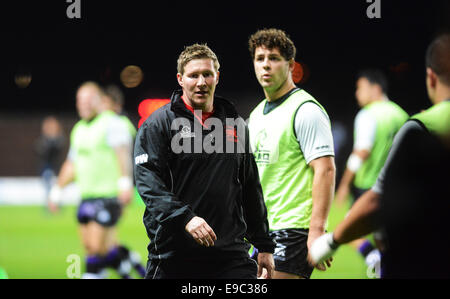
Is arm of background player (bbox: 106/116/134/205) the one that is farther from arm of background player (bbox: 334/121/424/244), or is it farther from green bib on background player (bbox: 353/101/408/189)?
arm of background player (bbox: 334/121/424/244)

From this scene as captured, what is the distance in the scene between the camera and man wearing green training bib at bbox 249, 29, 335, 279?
4.43m

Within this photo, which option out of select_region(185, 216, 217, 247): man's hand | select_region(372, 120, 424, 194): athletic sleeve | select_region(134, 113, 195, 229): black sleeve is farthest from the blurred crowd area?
select_region(372, 120, 424, 194): athletic sleeve

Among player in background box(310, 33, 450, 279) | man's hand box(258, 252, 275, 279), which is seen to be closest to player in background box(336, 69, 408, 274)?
man's hand box(258, 252, 275, 279)

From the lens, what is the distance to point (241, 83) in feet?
55.2

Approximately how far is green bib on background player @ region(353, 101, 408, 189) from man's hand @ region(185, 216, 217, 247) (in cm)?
440

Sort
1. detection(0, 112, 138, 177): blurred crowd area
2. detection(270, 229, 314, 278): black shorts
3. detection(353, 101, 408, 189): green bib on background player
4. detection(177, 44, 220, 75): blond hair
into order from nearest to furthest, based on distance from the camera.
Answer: detection(177, 44, 220, 75): blond hair, detection(270, 229, 314, 278): black shorts, detection(353, 101, 408, 189): green bib on background player, detection(0, 112, 138, 177): blurred crowd area

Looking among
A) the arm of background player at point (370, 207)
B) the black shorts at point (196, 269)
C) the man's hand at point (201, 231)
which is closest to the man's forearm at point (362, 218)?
the arm of background player at point (370, 207)

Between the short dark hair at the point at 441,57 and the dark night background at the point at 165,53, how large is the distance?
16.8 ft

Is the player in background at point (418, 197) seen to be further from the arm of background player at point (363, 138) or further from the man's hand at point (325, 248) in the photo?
the arm of background player at point (363, 138)

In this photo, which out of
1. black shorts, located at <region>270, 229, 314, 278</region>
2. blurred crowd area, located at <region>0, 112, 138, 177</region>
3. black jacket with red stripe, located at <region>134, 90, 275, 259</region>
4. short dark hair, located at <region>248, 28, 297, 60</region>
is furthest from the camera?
blurred crowd area, located at <region>0, 112, 138, 177</region>

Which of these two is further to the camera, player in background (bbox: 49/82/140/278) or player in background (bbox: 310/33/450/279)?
player in background (bbox: 49/82/140/278)

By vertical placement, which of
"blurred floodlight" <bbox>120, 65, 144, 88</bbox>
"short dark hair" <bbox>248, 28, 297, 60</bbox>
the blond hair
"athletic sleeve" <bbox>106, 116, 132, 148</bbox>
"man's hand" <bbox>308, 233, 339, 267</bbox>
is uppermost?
"blurred floodlight" <bbox>120, 65, 144, 88</bbox>

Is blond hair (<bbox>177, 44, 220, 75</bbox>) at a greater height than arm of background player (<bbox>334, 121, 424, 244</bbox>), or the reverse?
blond hair (<bbox>177, 44, 220, 75</bbox>)

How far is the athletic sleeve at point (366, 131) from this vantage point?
297 inches
